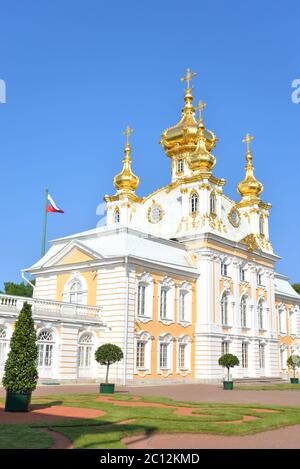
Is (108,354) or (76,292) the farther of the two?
(76,292)

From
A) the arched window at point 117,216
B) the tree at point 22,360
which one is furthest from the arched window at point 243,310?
the tree at point 22,360

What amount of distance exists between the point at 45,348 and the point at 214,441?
18179 mm

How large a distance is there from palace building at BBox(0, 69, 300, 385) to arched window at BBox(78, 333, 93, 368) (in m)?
0.08

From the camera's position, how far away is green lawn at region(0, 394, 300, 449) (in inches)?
377

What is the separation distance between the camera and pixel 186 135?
44688 millimetres

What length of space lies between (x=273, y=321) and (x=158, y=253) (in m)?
13.5

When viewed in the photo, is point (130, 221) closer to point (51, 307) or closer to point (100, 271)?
point (100, 271)

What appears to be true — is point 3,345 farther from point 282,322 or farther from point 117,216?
point 282,322

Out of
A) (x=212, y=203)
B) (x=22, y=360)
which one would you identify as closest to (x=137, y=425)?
(x=22, y=360)

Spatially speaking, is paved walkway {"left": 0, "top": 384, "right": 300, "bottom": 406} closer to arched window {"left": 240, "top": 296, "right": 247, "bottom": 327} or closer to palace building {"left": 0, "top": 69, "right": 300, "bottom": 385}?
palace building {"left": 0, "top": 69, "right": 300, "bottom": 385}

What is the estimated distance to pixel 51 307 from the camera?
28.4 m

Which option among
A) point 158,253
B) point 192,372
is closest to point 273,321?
point 192,372

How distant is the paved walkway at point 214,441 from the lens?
9.39 m

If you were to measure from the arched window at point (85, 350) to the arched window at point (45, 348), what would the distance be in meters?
2.05
